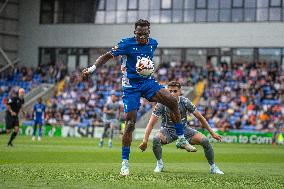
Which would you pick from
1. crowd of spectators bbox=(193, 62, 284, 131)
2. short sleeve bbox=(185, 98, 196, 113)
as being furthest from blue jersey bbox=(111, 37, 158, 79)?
crowd of spectators bbox=(193, 62, 284, 131)

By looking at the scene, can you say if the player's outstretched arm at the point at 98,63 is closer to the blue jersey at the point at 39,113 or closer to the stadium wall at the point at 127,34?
the blue jersey at the point at 39,113

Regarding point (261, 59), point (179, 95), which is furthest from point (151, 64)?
point (261, 59)

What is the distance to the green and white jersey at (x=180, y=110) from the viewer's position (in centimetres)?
1469

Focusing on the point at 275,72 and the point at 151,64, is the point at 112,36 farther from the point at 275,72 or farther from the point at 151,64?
the point at 151,64

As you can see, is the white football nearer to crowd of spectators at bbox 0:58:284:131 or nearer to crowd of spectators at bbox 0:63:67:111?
crowd of spectators at bbox 0:58:284:131

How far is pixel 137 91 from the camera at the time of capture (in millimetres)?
13102

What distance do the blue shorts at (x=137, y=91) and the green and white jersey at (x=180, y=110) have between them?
1702mm

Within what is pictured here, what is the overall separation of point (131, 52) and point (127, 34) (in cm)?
4435

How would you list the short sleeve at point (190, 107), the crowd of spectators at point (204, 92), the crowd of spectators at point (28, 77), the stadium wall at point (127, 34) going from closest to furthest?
1. the short sleeve at point (190, 107)
2. the crowd of spectators at point (204, 92)
3. the stadium wall at point (127, 34)
4. the crowd of spectators at point (28, 77)

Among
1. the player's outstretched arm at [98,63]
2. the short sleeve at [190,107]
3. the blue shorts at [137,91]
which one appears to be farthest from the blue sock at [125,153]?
the short sleeve at [190,107]

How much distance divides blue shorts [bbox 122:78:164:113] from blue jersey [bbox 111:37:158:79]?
0.43ft

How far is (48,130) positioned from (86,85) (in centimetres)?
742

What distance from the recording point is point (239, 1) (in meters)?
53.4

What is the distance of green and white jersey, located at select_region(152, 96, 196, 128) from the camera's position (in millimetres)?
14688
